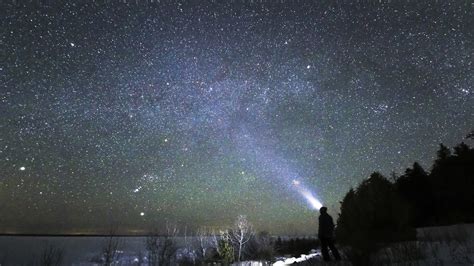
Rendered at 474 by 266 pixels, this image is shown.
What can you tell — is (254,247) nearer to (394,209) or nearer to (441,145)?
(441,145)

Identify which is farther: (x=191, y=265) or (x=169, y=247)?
(x=169, y=247)

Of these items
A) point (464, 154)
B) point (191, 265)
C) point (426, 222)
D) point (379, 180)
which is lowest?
point (191, 265)

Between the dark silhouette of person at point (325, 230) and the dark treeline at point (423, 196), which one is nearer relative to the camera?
the dark silhouette of person at point (325, 230)

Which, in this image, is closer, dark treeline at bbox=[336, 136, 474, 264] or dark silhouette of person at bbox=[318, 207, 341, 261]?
dark silhouette of person at bbox=[318, 207, 341, 261]

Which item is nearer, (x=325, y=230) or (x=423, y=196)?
(x=325, y=230)

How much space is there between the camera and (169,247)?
3238cm

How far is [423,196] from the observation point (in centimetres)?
3053

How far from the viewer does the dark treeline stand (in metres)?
19.4

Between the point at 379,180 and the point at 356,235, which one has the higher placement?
the point at 379,180

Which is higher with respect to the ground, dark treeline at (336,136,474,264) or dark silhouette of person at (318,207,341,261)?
dark treeline at (336,136,474,264)

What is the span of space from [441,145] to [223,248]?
71.9ft

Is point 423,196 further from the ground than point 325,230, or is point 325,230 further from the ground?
point 423,196

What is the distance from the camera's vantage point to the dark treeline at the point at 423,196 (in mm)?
19366

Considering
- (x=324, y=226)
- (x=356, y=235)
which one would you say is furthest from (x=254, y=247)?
(x=356, y=235)
